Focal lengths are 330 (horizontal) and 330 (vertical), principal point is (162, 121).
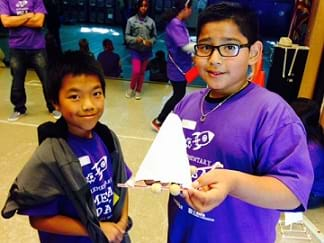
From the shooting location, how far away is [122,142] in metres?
2.95

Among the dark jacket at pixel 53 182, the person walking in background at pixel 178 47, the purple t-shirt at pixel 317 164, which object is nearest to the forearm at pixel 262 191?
the dark jacket at pixel 53 182

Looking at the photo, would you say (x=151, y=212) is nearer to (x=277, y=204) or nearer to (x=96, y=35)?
(x=277, y=204)

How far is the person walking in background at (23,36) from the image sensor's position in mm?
2914

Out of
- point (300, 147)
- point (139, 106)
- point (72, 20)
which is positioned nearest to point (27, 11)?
point (139, 106)

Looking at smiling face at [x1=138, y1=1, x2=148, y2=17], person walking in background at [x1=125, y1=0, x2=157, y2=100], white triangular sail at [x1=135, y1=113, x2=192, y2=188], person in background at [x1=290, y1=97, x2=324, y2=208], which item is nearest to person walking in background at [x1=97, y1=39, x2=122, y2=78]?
person walking in background at [x1=125, y1=0, x2=157, y2=100]

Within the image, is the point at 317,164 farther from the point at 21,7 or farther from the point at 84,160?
the point at 21,7

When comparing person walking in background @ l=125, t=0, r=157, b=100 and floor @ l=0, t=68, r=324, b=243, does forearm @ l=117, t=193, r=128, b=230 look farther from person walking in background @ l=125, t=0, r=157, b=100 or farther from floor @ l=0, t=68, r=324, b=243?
person walking in background @ l=125, t=0, r=157, b=100

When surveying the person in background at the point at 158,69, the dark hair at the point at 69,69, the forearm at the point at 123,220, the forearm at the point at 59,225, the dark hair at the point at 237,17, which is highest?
the dark hair at the point at 237,17

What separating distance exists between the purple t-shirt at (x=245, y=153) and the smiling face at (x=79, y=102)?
10.8 inches

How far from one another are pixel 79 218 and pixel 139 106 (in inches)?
118

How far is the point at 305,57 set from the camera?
3240 mm

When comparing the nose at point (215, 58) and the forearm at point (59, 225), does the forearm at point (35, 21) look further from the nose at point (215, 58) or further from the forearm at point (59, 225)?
the nose at point (215, 58)

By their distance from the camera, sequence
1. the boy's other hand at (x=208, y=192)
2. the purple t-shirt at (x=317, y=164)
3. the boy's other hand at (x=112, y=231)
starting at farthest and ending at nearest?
the purple t-shirt at (x=317, y=164) → the boy's other hand at (x=112, y=231) → the boy's other hand at (x=208, y=192)

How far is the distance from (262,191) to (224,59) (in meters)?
0.31
